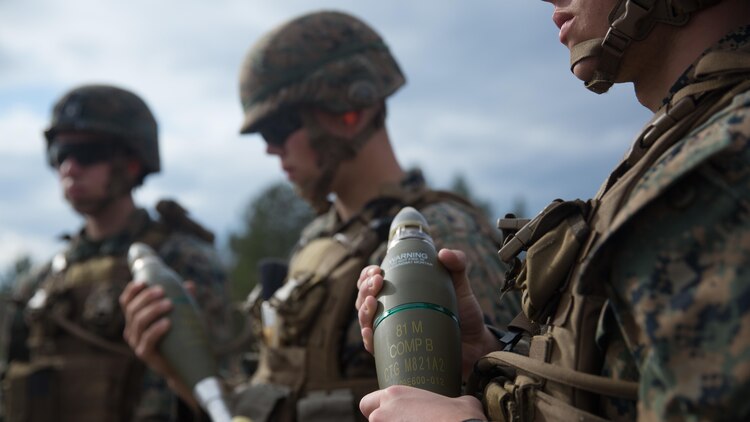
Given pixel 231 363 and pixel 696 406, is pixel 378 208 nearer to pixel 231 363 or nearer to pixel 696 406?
pixel 231 363

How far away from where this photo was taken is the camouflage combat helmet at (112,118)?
7402mm

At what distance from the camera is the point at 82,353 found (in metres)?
6.82

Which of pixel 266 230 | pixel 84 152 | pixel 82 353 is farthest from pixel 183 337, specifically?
pixel 266 230

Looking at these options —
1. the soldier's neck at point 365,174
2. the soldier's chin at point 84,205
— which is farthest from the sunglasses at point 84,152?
the soldier's neck at point 365,174

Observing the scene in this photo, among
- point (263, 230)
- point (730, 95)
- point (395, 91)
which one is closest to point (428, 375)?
point (730, 95)

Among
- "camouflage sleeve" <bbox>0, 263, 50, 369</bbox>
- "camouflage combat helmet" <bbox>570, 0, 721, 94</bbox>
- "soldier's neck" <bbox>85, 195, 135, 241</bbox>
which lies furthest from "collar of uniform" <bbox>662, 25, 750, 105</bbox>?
"camouflage sleeve" <bbox>0, 263, 50, 369</bbox>

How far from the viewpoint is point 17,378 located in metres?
6.83

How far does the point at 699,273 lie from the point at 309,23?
4.00 m

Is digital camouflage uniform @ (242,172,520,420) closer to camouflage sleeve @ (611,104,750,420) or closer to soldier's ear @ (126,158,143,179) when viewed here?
camouflage sleeve @ (611,104,750,420)

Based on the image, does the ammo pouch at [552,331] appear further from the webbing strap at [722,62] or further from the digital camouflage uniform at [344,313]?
the digital camouflage uniform at [344,313]

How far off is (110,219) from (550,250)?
5961mm

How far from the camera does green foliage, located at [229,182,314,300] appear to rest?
36.2 m

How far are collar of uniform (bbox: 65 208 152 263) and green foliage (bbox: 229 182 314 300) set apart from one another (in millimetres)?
27995

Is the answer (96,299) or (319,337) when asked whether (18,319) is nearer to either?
(96,299)
